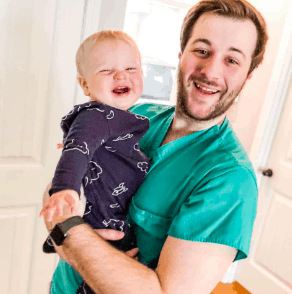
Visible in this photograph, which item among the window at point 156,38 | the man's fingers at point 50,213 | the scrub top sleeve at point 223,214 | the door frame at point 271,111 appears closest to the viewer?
the man's fingers at point 50,213

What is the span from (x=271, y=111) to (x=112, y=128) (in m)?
1.74

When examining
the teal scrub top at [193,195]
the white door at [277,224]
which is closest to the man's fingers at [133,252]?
the teal scrub top at [193,195]

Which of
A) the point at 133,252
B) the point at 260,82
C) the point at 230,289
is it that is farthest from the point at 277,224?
the point at 133,252

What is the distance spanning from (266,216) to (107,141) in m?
1.86

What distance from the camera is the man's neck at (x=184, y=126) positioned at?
0.94 meters

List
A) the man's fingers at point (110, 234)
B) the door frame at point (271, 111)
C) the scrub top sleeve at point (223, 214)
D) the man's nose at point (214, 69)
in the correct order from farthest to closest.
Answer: the door frame at point (271, 111) → the man's nose at point (214, 69) → the man's fingers at point (110, 234) → the scrub top sleeve at point (223, 214)

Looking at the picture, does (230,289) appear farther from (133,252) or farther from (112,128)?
(112,128)

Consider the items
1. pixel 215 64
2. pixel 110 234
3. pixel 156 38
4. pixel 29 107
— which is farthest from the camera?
pixel 156 38

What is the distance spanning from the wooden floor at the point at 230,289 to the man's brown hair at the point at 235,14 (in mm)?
1975

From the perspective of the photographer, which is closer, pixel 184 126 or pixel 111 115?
pixel 111 115

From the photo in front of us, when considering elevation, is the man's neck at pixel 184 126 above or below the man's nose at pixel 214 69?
below

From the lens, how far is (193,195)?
2.38 feet

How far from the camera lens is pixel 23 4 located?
1.13 meters

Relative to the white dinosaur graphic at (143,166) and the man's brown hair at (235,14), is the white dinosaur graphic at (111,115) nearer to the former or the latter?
the white dinosaur graphic at (143,166)
